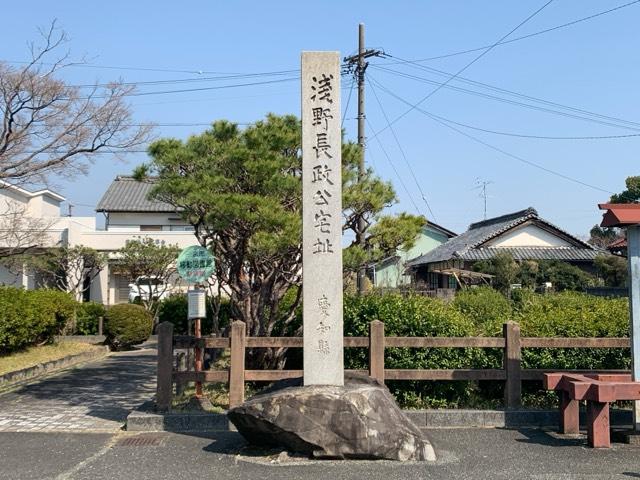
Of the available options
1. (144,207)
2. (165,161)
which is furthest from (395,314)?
(144,207)

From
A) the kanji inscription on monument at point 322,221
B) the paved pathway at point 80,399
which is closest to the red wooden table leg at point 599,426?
Answer: the kanji inscription on monument at point 322,221

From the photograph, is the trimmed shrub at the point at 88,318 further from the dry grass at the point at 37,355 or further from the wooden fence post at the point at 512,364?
the wooden fence post at the point at 512,364

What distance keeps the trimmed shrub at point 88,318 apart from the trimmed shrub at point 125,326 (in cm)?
111

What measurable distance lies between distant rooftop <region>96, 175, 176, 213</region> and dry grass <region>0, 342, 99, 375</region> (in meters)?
16.8

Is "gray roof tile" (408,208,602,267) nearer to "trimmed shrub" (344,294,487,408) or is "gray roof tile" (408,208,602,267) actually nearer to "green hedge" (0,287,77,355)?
"green hedge" (0,287,77,355)

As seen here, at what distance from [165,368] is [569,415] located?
16.9 feet

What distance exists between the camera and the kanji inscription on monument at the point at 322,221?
282 inches

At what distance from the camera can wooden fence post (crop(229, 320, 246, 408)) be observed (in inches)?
324

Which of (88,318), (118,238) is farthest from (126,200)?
(88,318)

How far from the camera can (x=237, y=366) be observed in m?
8.25

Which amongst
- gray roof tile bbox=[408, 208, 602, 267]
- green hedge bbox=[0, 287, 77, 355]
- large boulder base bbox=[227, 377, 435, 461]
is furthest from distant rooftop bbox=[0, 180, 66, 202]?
gray roof tile bbox=[408, 208, 602, 267]

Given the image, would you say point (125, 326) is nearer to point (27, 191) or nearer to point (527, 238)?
point (27, 191)

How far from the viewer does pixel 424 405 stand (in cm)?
870

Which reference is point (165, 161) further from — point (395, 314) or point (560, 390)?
point (560, 390)
